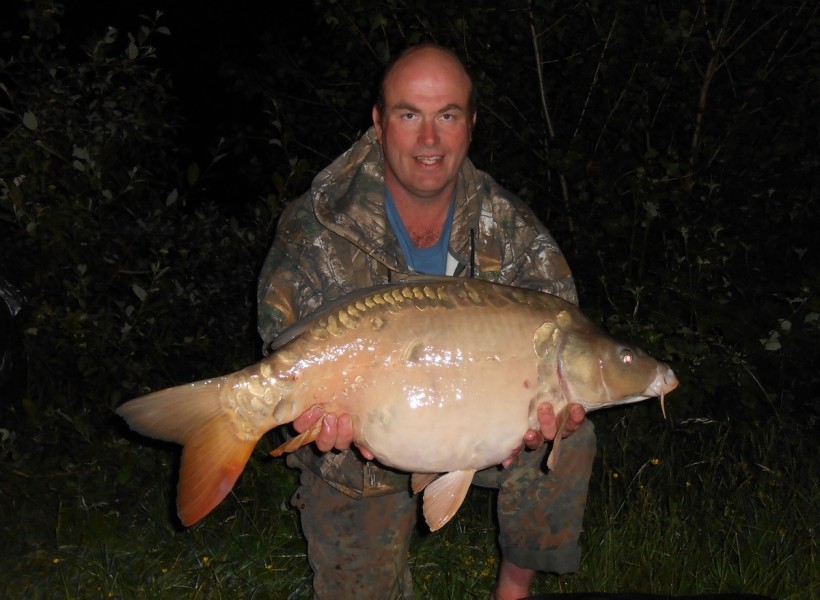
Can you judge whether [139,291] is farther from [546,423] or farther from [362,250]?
[546,423]

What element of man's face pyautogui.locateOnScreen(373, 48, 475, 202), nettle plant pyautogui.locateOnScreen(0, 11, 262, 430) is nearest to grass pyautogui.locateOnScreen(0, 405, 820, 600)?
nettle plant pyautogui.locateOnScreen(0, 11, 262, 430)

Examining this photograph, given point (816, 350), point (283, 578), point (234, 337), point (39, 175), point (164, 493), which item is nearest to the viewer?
point (283, 578)

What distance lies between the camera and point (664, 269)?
10.9 ft

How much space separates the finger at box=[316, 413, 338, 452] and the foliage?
0.82 meters

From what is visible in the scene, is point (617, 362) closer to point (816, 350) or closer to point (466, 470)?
point (466, 470)

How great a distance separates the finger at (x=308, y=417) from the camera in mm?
1813

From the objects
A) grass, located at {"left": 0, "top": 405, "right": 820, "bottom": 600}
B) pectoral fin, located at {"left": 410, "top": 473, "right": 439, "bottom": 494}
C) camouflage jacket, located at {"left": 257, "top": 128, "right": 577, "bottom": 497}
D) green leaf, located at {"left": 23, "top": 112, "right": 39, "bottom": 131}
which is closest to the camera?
pectoral fin, located at {"left": 410, "top": 473, "right": 439, "bottom": 494}

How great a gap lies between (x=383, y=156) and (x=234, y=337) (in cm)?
144

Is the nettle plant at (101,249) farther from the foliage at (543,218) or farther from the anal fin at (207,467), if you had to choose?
the anal fin at (207,467)

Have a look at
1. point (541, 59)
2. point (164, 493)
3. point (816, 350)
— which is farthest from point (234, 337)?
point (816, 350)

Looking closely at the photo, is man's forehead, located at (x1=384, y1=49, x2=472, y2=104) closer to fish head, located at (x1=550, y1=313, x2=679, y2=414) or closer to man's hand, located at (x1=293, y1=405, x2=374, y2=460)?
fish head, located at (x1=550, y1=313, x2=679, y2=414)

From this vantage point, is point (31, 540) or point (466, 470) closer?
point (466, 470)

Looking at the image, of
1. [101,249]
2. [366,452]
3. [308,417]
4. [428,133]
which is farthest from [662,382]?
[101,249]

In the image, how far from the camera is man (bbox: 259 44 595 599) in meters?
2.26
